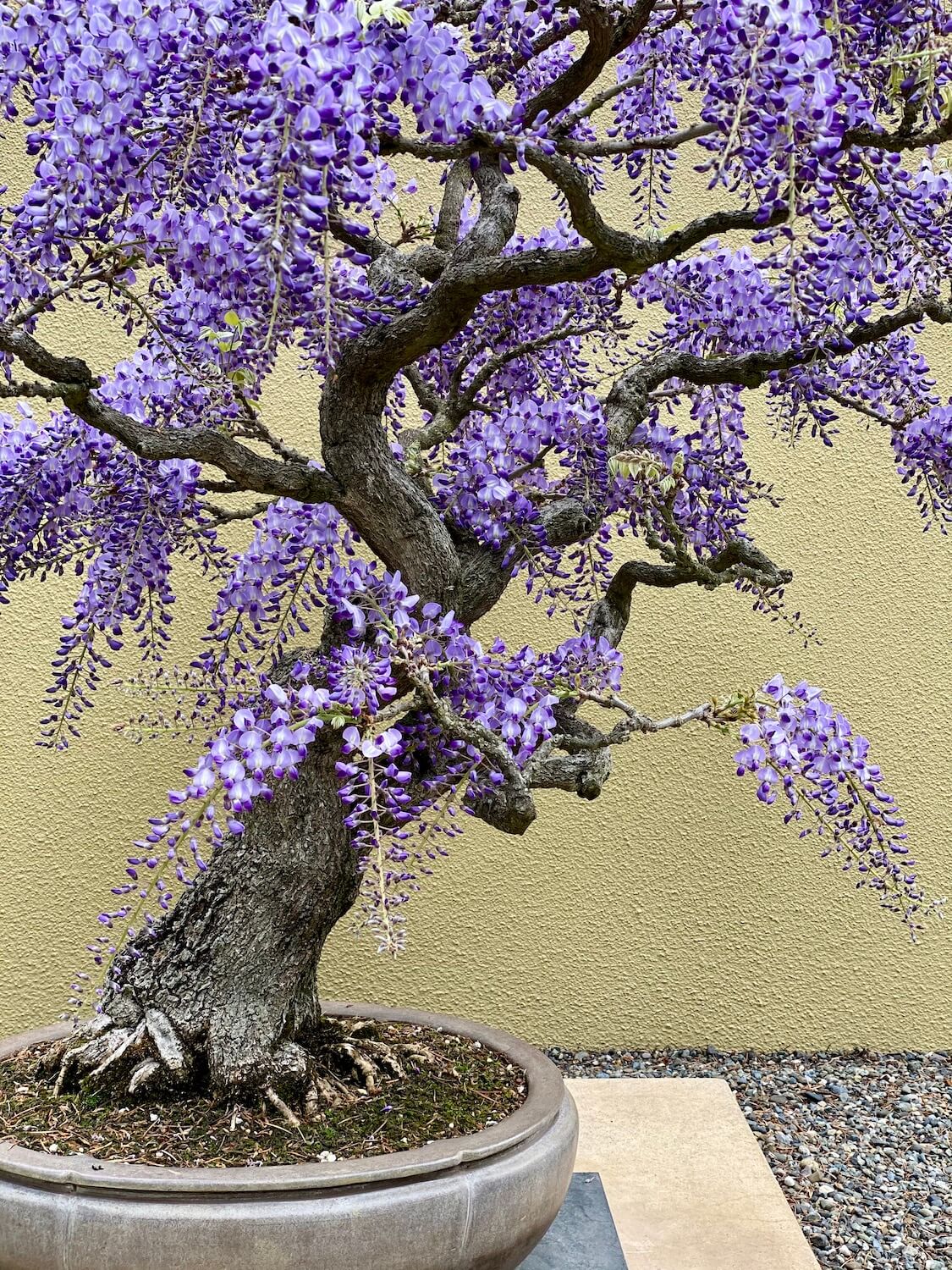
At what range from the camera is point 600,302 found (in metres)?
1.78

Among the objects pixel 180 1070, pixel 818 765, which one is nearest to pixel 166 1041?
pixel 180 1070

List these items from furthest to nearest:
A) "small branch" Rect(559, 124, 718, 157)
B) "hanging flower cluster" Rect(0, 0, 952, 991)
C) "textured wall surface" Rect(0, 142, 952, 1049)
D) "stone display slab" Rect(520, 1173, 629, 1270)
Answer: "textured wall surface" Rect(0, 142, 952, 1049) < "stone display slab" Rect(520, 1173, 629, 1270) < "small branch" Rect(559, 124, 718, 157) < "hanging flower cluster" Rect(0, 0, 952, 991)

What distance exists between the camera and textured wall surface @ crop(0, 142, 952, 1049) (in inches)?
119

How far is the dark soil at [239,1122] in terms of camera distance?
1.41m

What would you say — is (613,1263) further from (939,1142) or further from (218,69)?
(218,69)

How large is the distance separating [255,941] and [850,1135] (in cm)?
171

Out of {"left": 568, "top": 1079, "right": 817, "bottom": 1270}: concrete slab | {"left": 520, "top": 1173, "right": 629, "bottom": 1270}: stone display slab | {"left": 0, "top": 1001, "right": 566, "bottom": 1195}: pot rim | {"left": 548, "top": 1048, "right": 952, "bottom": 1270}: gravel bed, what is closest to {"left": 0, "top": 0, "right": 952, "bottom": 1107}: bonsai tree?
{"left": 0, "top": 1001, "right": 566, "bottom": 1195}: pot rim

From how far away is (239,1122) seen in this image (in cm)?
150

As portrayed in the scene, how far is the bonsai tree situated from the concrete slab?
75 cm

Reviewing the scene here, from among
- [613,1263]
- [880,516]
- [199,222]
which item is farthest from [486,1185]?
[880,516]

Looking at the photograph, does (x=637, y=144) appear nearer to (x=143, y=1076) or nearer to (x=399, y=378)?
(x=399, y=378)

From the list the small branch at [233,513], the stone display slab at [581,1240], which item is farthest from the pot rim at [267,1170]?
the small branch at [233,513]

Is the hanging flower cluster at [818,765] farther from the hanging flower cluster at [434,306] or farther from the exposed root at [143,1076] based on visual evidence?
the exposed root at [143,1076]

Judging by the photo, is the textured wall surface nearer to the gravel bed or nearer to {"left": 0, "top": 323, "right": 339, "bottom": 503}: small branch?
the gravel bed
